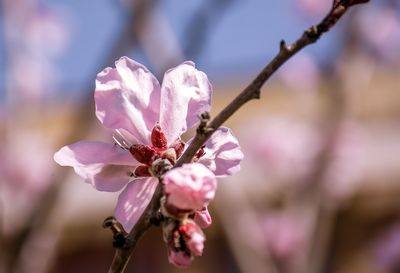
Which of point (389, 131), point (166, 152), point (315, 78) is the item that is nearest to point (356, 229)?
point (389, 131)

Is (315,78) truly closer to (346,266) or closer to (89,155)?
(346,266)

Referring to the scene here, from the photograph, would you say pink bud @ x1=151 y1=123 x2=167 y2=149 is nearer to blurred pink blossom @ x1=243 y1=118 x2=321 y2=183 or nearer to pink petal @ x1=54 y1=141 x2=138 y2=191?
pink petal @ x1=54 y1=141 x2=138 y2=191

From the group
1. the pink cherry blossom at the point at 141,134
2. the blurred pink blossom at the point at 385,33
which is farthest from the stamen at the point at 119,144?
the blurred pink blossom at the point at 385,33

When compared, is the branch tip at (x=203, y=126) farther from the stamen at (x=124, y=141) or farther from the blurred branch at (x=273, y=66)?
the stamen at (x=124, y=141)

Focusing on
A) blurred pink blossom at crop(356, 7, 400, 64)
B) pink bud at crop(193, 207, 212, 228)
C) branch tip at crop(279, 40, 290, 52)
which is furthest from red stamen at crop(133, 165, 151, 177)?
blurred pink blossom at crop(356, 7, 400, 64)

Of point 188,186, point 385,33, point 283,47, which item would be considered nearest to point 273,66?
point 283,47

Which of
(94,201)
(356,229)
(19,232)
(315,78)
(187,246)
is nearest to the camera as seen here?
(187,246)
